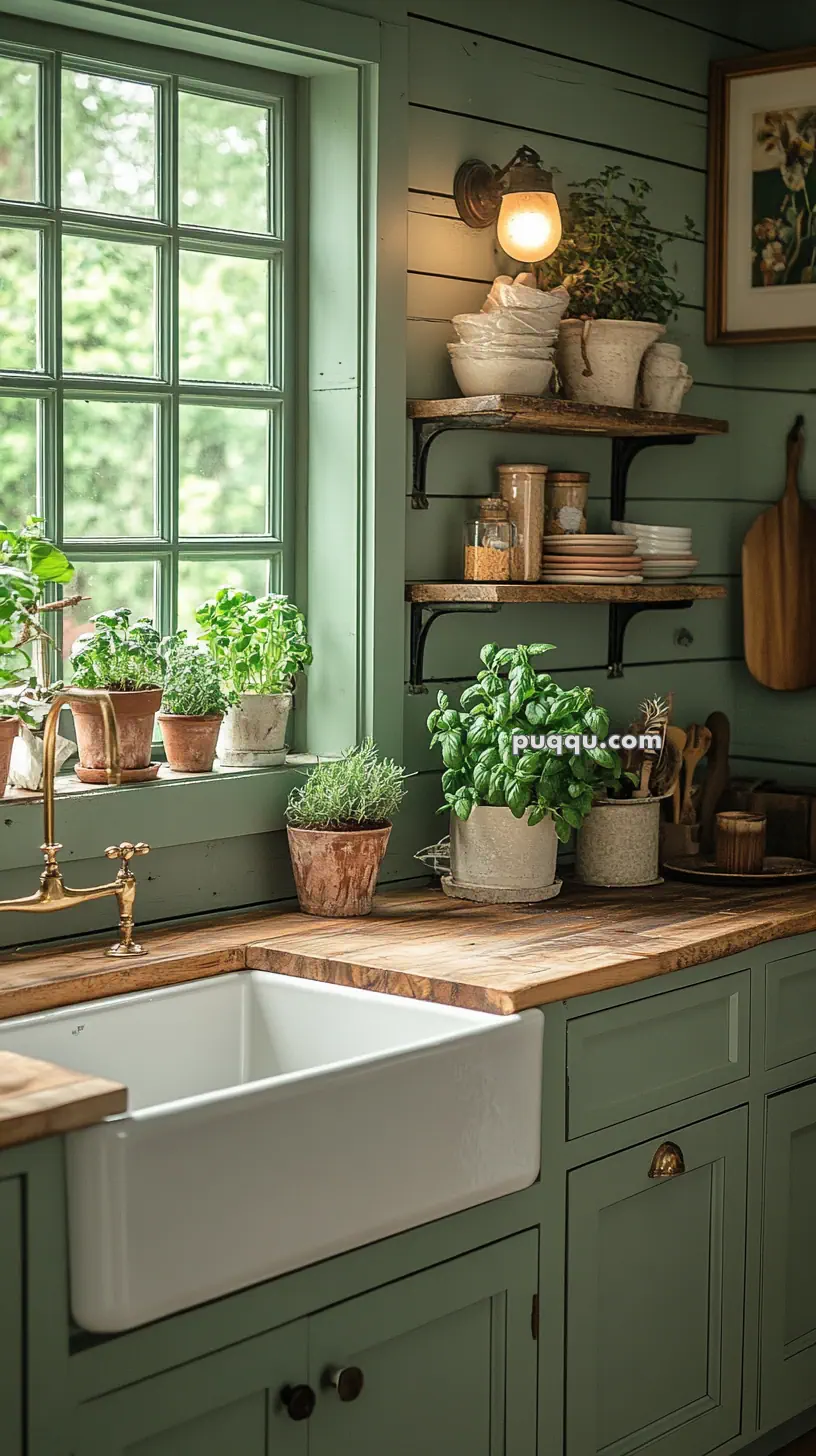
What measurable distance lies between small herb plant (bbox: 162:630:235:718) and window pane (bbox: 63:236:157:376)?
0.46m

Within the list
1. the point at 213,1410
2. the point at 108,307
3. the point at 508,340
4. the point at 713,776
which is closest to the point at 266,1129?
the point at 213,1410

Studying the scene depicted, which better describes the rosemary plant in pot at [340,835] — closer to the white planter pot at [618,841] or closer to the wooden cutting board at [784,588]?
the white planter pot at [618,841]

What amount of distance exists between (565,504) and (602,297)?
39 centimetres

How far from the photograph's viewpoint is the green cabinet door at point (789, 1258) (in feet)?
9.04

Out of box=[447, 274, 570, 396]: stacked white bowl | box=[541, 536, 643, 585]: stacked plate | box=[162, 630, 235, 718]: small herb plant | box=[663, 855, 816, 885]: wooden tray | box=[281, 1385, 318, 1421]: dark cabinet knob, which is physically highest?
box=[447, 274, 570, 396]: stacked white bowl

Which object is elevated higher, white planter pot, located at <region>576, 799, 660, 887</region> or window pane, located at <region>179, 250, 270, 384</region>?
window pane, located at <region>179, 250, 270, 384</region>

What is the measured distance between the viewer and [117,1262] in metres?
1.74

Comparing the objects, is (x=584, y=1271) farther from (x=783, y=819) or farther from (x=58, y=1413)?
(x=783, y=819)

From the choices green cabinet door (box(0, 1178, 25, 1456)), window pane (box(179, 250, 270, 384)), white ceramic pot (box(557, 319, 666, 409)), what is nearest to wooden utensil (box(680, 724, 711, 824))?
white ceramic pot (box(557, 319, 666, 409))

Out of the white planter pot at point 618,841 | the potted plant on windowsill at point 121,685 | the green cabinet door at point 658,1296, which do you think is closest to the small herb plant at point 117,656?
the potted plant on windowsill at point 121,685

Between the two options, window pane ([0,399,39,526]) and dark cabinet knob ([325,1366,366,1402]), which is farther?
window pane ([0,399,39,526])

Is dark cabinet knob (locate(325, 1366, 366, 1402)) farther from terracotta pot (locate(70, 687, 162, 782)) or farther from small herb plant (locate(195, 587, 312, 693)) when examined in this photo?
small herb plant (locate(195, 587, 312, 693))

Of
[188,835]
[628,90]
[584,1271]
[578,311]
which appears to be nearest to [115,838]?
[188,835]

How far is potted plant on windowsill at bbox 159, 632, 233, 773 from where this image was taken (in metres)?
2.72
